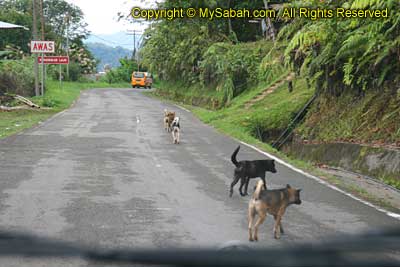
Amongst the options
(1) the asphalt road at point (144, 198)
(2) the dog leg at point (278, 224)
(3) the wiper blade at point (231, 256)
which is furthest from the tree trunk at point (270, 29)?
(3) the wiper blade at point (231, 256)

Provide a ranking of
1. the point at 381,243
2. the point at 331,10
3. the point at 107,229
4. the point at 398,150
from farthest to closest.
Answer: the point at 331,10 → the point at 398,150 → the point at 107,229 → the point at 381,243

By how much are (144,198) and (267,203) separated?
303 centimetres

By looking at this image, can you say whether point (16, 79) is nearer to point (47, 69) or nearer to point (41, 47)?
point (41, 47)

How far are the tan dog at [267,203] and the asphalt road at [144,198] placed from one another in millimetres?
215

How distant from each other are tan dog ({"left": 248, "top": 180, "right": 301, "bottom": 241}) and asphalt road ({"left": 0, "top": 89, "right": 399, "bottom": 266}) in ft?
0.70

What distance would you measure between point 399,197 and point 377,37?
4754mm

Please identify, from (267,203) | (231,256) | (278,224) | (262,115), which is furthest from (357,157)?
(231,256)

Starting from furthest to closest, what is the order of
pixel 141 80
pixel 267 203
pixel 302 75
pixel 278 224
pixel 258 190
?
pixel 141 80 < pixel 302 75 < pixel 278 224 < pixel 267 203 < pixel 258 190

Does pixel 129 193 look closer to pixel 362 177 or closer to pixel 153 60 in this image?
pixel 362 177

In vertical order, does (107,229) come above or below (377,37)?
below

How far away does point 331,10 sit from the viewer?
15.3m

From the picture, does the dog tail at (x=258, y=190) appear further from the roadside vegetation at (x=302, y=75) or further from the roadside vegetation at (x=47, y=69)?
the roadside vegetation at (x=47, y=69)

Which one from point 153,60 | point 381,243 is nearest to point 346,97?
point 381,243

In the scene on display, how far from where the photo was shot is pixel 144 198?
8844mm
